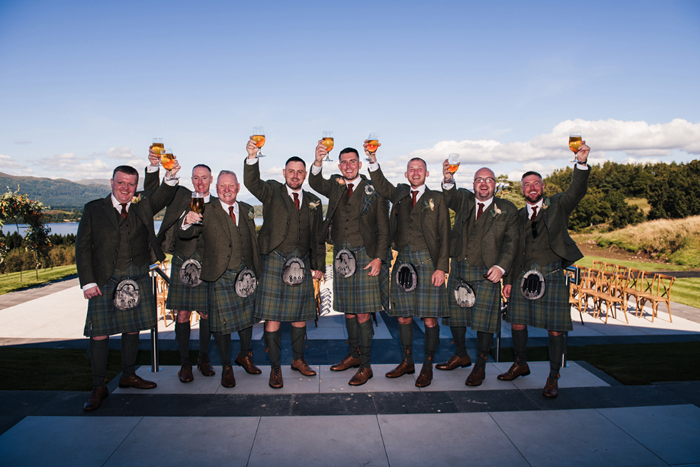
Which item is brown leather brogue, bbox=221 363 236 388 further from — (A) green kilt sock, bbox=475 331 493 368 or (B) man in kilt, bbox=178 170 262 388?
(A) green kilt sock, bbox=475 331 493 368

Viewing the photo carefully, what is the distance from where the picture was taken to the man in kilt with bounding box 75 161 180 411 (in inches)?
118

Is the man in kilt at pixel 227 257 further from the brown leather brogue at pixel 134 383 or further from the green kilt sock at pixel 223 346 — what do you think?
the brown leather brogue at pixel 134 383

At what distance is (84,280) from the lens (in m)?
2.94

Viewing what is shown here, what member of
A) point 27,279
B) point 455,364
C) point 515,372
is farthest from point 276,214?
point 27,279

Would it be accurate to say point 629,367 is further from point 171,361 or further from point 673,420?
point 171,361

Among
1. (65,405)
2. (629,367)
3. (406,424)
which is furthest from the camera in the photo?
(629,367)

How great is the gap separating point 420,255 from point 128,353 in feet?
8.60

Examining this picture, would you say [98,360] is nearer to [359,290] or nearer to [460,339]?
[359,290]

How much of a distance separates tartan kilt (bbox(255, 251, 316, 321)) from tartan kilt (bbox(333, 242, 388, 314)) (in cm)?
36

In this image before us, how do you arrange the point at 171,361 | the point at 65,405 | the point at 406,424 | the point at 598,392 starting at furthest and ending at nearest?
1. the point at 171,361
2. the point at 598,392
3. the point at 65,405
4. the point at 406,424

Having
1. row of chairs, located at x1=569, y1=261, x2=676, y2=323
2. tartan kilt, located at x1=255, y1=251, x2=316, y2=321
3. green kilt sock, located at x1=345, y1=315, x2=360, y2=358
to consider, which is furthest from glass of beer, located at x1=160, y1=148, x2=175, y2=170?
row of chairs, located at x1=569, y1=261, x2=676, y2=323

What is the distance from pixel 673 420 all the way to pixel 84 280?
176 inches

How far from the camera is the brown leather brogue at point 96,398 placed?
114 inches

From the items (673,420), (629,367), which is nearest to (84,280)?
(673,420)
